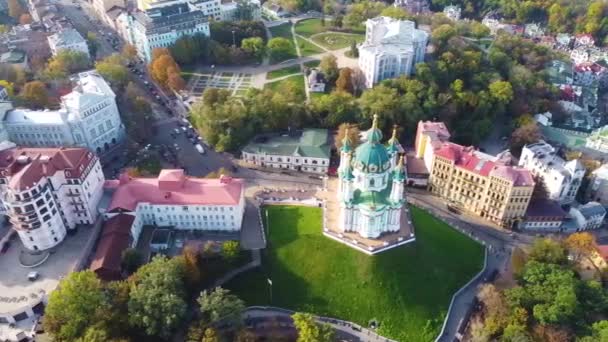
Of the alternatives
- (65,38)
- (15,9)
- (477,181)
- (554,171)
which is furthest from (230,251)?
(15,9)

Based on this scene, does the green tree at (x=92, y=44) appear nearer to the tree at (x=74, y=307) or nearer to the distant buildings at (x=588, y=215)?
the tree at (x=74, y=307)

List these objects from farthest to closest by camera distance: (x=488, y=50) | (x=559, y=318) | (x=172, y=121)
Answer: (x=488, y=50) < (x=172, y=121) < (x=559, y=318)

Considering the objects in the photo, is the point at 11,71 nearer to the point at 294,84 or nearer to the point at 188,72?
the point at 188,72

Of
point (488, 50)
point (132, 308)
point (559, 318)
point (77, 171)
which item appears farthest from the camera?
point (488, 50)

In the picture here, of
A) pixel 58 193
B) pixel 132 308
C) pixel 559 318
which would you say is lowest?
pixel 559 318

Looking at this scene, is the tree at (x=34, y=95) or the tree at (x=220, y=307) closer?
the tree at (x=220, y=307)

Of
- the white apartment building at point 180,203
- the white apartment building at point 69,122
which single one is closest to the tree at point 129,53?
the white apartment building at point 69,122

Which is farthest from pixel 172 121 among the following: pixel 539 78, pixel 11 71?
pixel 539 78
